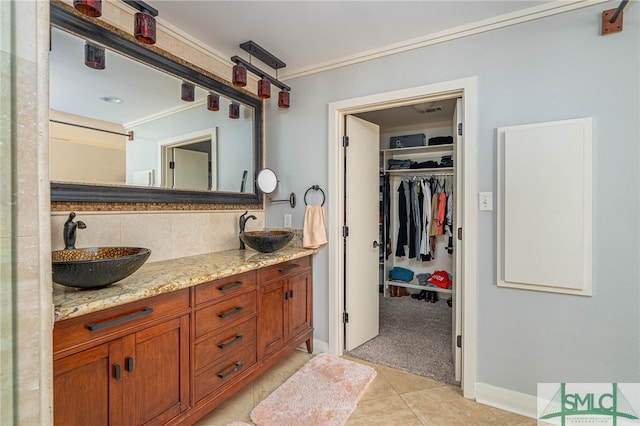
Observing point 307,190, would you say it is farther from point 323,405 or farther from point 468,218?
point 323,405

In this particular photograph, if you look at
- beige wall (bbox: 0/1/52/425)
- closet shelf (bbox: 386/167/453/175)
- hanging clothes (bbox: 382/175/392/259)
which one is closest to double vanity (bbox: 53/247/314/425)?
beige wall (bbox: 0/1/52/425)

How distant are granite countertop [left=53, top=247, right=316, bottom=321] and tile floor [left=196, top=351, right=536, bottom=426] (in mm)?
869

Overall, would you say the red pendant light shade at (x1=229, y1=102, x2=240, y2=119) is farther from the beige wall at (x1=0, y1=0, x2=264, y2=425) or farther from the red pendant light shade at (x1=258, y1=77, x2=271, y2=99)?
the beige wall at (x1=0, y1=0, x2=264, y2=425)

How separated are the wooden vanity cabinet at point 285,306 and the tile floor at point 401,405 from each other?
264 millimetres

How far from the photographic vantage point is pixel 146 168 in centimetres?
185

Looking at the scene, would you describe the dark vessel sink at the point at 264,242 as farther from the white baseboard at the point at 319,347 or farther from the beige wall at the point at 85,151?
the white baseboard at the point at 319,347

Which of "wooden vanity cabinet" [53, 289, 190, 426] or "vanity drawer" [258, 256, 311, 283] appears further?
"vanity drawer" [258, 256, 311, 283]

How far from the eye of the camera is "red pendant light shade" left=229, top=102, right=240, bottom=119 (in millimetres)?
2430

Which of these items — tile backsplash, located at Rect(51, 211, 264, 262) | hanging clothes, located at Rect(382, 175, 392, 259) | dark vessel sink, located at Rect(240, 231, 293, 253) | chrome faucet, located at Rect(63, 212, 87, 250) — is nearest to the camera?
chrome faucet, located at Rect(63, 212, 87, 250)

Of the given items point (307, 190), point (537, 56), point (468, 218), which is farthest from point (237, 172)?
point (537, 56)

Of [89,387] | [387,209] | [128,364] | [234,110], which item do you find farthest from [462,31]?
[89,387]

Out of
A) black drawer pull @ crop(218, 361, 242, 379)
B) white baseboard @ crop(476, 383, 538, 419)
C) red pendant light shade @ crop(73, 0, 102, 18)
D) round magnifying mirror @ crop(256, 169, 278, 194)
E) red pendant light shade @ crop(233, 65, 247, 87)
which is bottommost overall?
white baseboard @ crop(476, 383, 538, 419)

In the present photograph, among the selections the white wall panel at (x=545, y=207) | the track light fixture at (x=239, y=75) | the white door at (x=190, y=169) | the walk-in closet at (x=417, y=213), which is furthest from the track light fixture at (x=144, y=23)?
the walk-in closet at (x=417, y=213)

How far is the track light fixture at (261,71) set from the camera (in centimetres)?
195
